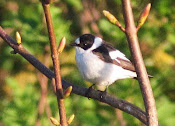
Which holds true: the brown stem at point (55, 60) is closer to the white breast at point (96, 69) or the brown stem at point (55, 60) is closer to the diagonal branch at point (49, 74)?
the diagonal branch at point (49, 74)

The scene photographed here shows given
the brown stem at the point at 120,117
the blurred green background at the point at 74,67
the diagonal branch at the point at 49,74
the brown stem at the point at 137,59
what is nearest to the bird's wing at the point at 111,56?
the blurred green background at the point at 74,67

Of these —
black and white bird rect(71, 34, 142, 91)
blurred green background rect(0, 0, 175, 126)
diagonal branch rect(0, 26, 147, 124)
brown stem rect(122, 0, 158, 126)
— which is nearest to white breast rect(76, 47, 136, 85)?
black and white bird rect(71, 34, 142, 91)

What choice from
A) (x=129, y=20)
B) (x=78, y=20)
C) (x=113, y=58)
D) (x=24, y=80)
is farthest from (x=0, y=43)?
(x=129, y=20)

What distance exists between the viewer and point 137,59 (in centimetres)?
135

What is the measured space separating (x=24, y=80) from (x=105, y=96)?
10.2 feet

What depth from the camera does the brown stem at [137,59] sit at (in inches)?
51.4

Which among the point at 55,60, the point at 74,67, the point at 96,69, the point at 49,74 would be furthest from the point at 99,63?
the point at 55,60

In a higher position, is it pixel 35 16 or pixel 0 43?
pixel 0 43

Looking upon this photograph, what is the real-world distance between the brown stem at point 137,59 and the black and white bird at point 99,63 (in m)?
1.73

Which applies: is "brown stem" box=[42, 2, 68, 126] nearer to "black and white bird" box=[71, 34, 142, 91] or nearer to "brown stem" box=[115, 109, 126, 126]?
"black and white bird" box=[71, 34, 142, 91]

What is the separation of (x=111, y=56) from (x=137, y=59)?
2.02 metres

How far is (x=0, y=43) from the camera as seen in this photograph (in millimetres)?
5332

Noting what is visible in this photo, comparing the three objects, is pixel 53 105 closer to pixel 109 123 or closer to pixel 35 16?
pixel 109 123

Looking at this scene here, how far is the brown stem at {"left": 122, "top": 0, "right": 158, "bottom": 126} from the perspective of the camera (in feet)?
4.29
